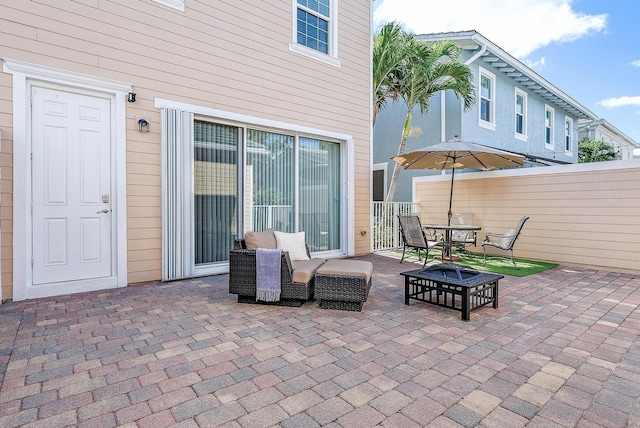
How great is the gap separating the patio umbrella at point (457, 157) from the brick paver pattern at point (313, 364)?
104 inches

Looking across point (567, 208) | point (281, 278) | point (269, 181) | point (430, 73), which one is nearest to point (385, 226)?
point (269, 181)

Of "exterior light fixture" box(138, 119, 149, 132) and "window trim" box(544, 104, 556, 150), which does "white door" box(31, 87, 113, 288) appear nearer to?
"exterior light fixture" box(138, 119, 149, 132)

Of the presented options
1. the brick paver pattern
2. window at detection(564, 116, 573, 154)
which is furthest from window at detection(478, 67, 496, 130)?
the brick paver pattern

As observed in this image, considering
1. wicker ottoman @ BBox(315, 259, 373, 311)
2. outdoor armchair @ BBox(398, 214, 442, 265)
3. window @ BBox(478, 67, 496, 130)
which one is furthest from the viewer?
window @ BBox(478, 67, 496, 130)

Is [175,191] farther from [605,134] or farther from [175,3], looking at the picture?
[605,134]

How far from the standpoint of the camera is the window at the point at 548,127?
1274cm

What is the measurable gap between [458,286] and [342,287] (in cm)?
113

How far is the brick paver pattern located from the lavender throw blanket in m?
0.16

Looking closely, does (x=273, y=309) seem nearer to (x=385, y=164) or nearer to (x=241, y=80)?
(x=241, y=80)

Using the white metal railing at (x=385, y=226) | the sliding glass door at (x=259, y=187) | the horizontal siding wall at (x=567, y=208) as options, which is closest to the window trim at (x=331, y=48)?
the sliding glass door at (x=259, y=187)

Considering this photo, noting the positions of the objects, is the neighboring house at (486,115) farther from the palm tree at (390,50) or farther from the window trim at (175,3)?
the window trim at (175,3)

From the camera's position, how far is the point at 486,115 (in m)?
10.1

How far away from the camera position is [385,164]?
1087cm

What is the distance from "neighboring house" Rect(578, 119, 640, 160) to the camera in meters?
17.8
